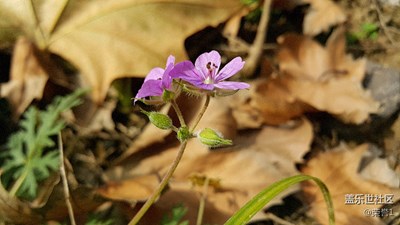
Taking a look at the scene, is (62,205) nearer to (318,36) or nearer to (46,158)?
(46,158)

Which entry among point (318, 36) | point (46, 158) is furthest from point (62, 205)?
point (318, 36)

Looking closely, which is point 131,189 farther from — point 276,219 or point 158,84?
point 158,84

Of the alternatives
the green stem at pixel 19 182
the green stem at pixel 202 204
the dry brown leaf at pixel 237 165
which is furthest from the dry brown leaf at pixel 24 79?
the green stem at pixel 202 204

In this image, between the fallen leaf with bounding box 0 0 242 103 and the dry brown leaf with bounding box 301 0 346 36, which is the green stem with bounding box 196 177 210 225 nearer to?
the fallen leaf with bounding box 0 0 242 103

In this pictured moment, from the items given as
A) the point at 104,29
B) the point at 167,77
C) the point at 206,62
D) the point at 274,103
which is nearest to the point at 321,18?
the point at 274,103

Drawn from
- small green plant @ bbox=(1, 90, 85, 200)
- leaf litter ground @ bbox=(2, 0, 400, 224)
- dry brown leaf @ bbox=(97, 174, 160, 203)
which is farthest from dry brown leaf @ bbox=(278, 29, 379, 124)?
small green plant @ bbox=(1, 90, 85, 200)

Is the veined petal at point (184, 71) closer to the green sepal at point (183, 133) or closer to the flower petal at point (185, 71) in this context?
the flower petal at point (185, 71)
